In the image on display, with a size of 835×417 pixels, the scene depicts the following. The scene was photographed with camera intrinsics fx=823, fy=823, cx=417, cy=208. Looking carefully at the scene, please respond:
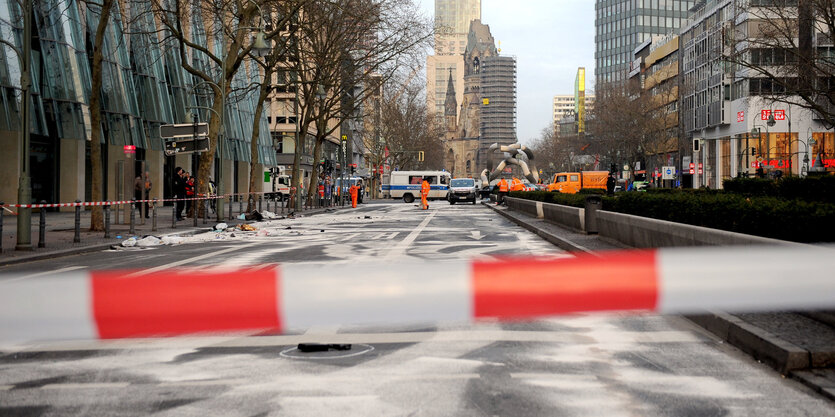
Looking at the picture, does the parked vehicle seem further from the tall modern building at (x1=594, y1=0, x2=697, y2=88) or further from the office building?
the tall modern building at (x1=594, y1=0, x2=697, y2=88)

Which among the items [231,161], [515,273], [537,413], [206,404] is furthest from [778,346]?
[231,161]

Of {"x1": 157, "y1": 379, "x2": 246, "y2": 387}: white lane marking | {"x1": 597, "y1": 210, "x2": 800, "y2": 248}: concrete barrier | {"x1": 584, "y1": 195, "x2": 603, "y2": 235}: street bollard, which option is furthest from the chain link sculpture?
{"x1": 157, "y1": 379, "x2": 246, "y2": 387}: white lane marking

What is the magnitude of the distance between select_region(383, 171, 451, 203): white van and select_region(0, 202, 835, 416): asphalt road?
79.8 meters

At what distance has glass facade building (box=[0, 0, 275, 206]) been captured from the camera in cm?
3353

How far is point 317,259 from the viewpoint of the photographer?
14328mm

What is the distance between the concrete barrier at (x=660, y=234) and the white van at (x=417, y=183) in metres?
69.7

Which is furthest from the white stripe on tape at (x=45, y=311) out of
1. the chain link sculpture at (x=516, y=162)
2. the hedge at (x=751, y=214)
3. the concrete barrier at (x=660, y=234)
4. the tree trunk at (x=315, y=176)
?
the chain link sculpture at (x=516, y=162)

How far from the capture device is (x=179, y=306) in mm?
3205

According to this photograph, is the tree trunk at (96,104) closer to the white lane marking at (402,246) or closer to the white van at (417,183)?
the white lane marking at (402,246)

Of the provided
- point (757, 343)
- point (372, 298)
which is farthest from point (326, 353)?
point (757, 343)

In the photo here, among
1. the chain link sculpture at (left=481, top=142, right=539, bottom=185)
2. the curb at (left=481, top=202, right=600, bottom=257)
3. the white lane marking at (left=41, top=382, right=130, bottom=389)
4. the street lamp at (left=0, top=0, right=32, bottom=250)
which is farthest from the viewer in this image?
the chain link sculpture at (left=481, top=142, right=539, bottom=185)

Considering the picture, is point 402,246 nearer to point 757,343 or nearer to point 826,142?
point 757,343

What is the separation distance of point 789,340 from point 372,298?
4170 millimetres

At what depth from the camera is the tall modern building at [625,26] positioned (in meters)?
148
